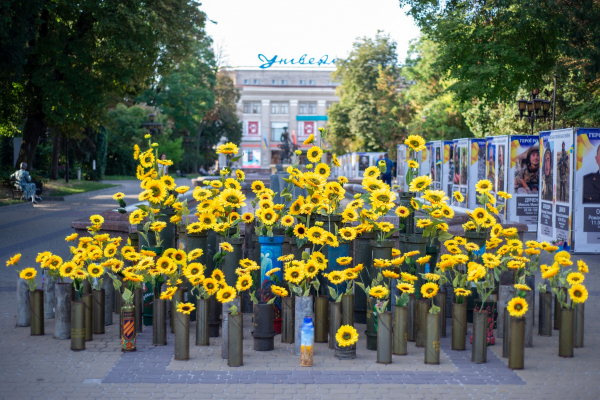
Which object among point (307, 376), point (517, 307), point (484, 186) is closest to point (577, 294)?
point (517, 307)

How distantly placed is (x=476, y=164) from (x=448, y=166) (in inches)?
125

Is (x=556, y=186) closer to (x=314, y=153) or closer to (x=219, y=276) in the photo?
(x=314, y=153)

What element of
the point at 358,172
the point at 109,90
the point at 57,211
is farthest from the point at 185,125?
the point at 57,211

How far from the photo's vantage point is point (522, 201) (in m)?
17.7

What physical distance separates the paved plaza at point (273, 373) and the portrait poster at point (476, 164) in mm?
13496

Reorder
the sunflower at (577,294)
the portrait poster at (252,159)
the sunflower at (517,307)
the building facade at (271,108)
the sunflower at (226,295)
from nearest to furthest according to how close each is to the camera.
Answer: the sunflower at (517,307) → the sunflower at (226,295) → the sunflower at (577,294) → the portrait poster at (252,159) → the building facade at (271,108)

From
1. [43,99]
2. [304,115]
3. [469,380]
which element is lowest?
[469,380]

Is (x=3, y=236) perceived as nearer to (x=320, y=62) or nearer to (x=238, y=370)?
(x=238, y=370)

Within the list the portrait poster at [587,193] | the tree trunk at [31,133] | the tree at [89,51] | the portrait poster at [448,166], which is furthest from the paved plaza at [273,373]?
the tree trunk at [31,133]

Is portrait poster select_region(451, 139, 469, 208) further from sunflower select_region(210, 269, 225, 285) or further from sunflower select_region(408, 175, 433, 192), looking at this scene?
sunflower select_region(210, 269, 225, 285)

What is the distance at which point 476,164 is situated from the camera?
2056 centimetres

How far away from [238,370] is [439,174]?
20334mm

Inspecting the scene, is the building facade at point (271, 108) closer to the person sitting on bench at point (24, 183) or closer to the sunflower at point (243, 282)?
the person sitting on bench at point (24, 183)

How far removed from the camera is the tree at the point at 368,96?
2137 inches
